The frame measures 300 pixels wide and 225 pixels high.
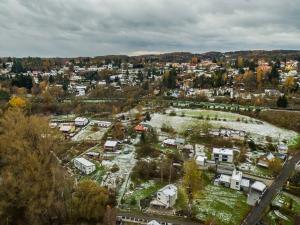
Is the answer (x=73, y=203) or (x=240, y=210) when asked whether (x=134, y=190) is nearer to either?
(x=73, y=203)

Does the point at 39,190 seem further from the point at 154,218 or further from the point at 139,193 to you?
the point at 139,193

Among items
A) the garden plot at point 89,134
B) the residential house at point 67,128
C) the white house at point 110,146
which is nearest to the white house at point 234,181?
the white house at point 110,146

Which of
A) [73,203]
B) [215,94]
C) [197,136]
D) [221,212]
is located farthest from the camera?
[215,94]

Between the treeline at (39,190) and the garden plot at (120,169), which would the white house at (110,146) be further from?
the treeline at (39,190)

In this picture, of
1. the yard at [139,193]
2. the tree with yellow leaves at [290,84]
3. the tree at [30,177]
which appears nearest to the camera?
the tree at [30,177]

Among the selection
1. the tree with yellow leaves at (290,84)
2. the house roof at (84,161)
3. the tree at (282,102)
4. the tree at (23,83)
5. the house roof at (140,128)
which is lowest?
the house roof at (84,161)

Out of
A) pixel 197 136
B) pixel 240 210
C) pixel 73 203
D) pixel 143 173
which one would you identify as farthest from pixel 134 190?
pixel 197 136

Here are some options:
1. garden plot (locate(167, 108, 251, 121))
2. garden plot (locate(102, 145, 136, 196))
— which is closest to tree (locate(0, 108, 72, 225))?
garden plot (locate(102, 145, 136, 196))
